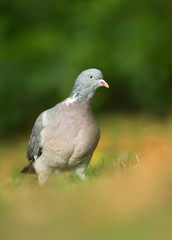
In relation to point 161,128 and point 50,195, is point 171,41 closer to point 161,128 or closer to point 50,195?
point 161,128

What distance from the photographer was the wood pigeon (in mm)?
3842

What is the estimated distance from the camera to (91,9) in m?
7.59

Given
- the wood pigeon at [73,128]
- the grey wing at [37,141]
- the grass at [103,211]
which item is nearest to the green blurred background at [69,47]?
the grey wing at [37,141]

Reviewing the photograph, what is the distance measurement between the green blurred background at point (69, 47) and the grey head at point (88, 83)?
11.5ft

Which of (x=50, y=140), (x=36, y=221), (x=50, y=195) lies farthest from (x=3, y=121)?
(x=36, y=221)

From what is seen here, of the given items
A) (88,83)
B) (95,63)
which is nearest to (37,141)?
(88,83)

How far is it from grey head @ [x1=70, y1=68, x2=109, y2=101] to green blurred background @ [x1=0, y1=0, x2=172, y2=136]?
349 cm

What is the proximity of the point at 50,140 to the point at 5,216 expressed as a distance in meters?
1.39

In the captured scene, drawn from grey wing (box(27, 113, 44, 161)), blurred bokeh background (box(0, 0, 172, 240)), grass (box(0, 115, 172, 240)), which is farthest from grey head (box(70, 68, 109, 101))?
blurred bokeh background (box(0, 0, 172, 240))

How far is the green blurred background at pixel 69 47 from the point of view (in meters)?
7.51

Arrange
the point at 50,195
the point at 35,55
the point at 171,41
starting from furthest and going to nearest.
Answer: the point at 171,41 → the point at 35,55 → the point at 50,195

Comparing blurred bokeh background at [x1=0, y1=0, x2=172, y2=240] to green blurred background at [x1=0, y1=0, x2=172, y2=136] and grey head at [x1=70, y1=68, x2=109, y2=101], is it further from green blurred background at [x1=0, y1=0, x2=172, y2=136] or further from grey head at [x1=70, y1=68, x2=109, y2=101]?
grey head at [x1=70, y1=68, x2=109, y2=101]

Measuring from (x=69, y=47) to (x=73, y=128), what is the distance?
3.91 meters

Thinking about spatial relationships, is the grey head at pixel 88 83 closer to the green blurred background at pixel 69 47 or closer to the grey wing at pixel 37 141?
the grey wing at pixel 37 141
